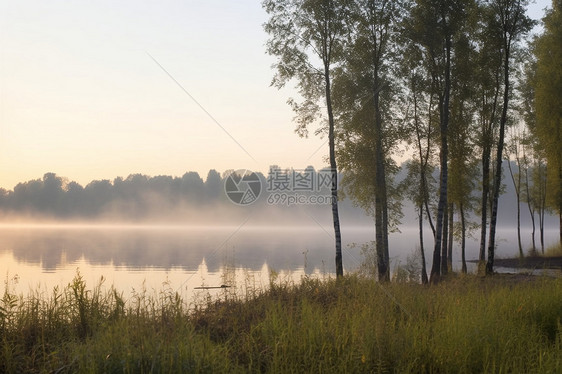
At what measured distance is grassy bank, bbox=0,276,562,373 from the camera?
7234 millimetres

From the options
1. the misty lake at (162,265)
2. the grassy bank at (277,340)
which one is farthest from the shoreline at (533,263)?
the grassy bank at (277,340)

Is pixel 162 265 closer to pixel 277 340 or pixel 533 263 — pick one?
pixel 533 263

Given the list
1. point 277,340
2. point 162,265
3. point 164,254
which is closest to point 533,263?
point 162,265

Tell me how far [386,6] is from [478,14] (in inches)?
221

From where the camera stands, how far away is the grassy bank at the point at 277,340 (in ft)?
23.7

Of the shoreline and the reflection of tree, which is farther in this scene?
the reflection of tree

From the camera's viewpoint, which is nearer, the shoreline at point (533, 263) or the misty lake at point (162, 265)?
the misty lake at point (162, 265)

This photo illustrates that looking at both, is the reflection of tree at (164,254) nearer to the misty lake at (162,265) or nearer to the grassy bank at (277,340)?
the misty lake at (162,265)

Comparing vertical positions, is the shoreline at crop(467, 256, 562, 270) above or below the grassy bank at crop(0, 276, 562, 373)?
below

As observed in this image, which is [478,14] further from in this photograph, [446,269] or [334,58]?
[446,269]

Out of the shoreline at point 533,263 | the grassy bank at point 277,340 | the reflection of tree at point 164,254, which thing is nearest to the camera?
the grassy bank at point 277,340

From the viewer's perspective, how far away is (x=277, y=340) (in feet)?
29.1

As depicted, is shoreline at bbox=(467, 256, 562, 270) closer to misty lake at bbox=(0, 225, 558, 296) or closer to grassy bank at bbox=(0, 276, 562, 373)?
misty lake at bbox=(0, 225, 558, 296)

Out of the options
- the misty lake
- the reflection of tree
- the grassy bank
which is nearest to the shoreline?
the misty lake
